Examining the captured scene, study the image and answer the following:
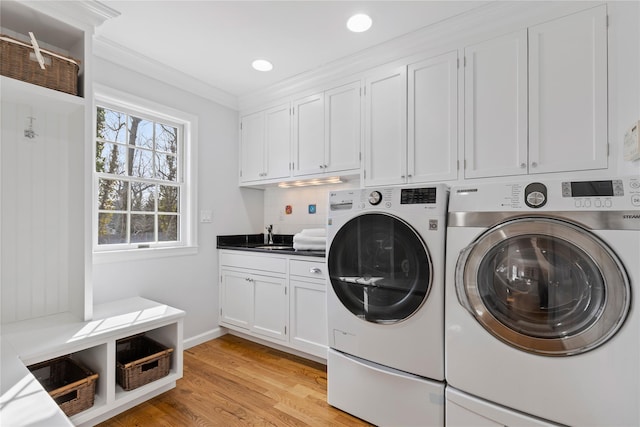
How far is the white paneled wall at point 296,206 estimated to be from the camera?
311 cm

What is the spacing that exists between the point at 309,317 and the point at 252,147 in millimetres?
1802

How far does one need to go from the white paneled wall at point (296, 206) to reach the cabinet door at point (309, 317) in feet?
2.68

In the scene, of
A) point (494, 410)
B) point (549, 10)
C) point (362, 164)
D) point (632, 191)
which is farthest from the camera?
point (362, 164)

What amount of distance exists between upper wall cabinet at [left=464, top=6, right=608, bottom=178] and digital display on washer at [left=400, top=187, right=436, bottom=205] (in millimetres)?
561

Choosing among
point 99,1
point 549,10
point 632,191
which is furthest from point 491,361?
point 99,1

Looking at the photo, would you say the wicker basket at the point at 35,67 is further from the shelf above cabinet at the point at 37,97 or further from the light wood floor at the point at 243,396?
the light wood floor at the point at 243,396

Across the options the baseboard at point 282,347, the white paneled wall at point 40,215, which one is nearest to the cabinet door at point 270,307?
the baseboard at point 282,347

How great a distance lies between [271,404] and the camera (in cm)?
195

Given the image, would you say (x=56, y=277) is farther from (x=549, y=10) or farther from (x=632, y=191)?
(x=549, y=10)

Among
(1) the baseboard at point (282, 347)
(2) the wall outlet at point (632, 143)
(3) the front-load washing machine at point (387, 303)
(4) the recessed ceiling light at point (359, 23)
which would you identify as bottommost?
(1) the baseboard at point (282, 347)

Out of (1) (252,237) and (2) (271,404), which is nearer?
(2) (271,404)

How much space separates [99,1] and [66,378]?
2.26 m

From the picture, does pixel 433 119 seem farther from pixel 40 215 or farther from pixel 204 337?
pixel 204 337

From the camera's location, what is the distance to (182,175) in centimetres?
288
